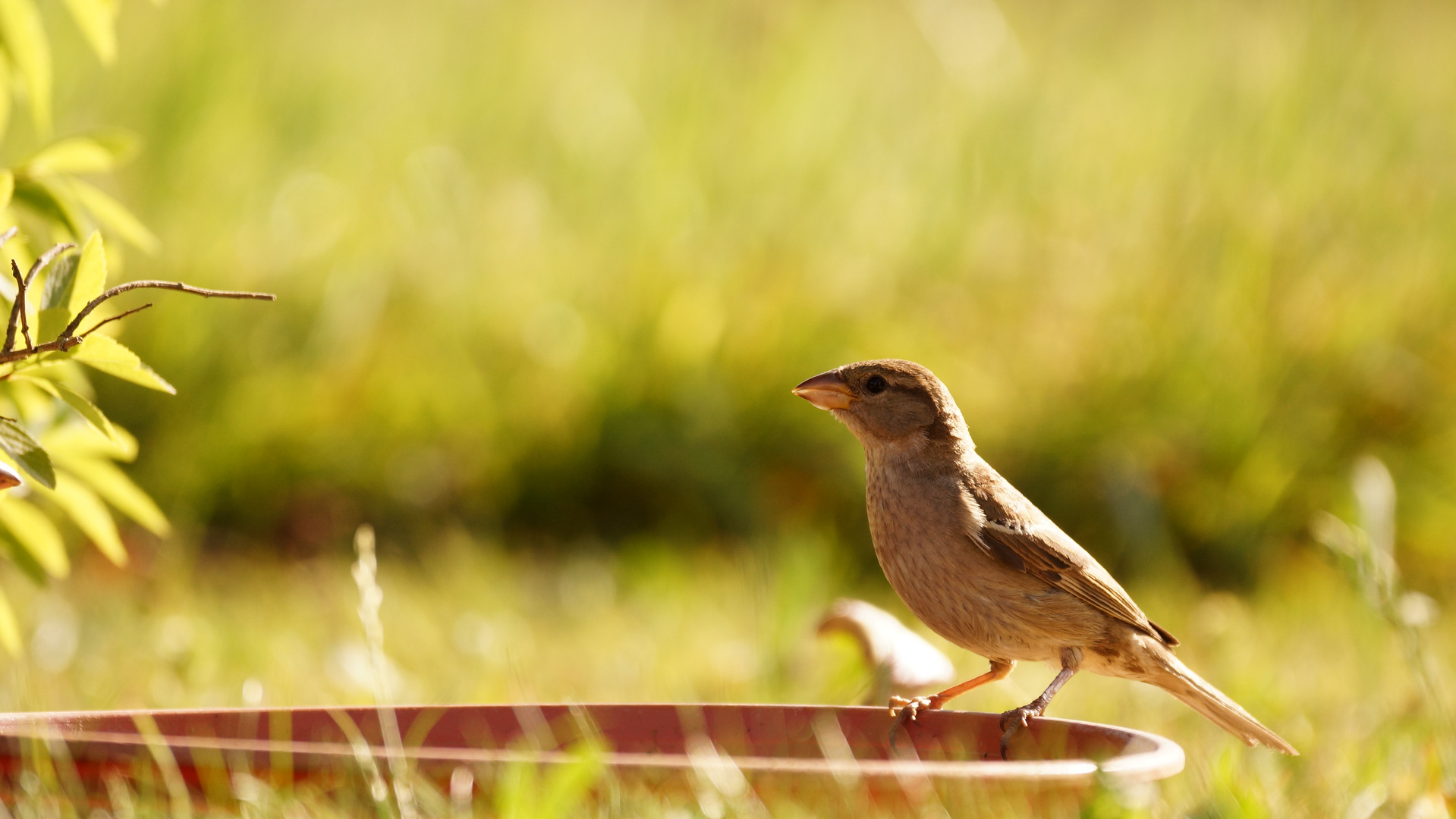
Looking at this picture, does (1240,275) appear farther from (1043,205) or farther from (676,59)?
(676,59)

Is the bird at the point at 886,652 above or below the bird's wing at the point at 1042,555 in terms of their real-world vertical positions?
below

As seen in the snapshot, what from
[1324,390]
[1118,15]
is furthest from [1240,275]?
[1118,15]

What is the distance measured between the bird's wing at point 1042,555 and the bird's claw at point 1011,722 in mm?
454

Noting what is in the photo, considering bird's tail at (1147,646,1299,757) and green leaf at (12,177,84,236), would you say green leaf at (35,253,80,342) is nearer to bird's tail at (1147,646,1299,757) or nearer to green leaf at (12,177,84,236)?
green leaf at (12,177,84,236)

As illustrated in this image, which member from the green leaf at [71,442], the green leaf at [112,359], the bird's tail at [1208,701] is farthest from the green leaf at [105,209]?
the bird's tail at [1208,701]

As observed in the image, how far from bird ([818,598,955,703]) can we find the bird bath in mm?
303

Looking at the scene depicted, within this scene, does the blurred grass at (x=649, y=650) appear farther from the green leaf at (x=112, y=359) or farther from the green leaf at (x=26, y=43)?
the green leaf at (x=26, y=43)

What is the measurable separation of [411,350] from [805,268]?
5.96 feet

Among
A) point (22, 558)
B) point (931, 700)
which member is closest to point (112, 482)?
point (22, 558)

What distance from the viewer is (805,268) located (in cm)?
643

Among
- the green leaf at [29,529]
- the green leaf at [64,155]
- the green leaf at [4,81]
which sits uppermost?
the green leaf at [4,81]

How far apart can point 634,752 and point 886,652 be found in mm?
563

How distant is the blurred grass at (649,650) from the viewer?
2959 millimetres

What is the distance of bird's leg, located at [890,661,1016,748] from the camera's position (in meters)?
2.13
